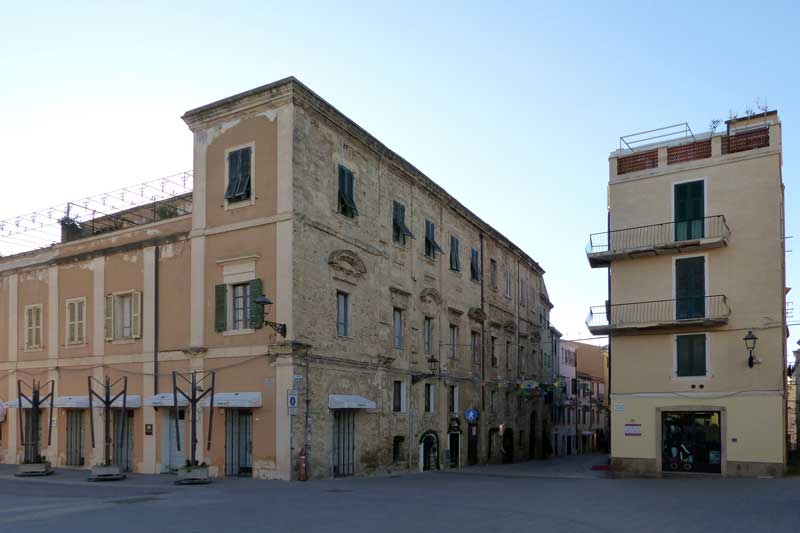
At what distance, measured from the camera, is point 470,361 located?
36.8 m

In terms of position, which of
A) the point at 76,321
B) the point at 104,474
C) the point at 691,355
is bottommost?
the point at 104,474

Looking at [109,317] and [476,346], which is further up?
[109,317]

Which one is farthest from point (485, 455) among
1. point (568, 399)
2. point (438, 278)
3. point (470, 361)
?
point (568, 399)

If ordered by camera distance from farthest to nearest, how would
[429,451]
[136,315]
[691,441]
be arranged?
[429,451]
[136,315]
[691,441]

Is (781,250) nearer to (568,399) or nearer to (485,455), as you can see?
(485,455)

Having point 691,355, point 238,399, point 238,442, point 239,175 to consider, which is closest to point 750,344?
point 691,355

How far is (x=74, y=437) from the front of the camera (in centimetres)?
2872

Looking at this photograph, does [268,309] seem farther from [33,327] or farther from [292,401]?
[33,327]

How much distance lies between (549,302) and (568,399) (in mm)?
10096

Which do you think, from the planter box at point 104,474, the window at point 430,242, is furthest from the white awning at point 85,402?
the window at point 430,242

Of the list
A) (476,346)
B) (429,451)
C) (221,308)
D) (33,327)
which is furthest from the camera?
(476,346)

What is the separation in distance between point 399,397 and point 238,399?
27.7 ft

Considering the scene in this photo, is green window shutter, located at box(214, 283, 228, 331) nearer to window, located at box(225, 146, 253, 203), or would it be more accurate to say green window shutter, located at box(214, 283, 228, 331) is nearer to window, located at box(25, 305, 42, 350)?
window, located at box(225, 146, 253, 203)

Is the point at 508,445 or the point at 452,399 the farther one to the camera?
the point at 508,445
